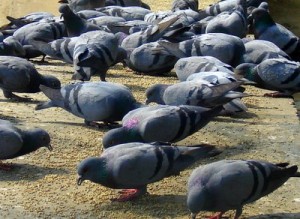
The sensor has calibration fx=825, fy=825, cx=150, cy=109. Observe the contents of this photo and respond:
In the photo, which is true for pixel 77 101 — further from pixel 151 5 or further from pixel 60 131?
pixel 151 5

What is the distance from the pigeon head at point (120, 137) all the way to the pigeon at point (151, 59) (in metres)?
3.56

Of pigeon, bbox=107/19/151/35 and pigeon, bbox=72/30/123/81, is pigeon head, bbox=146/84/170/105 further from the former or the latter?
pigeon, bbox=107/19/151/35

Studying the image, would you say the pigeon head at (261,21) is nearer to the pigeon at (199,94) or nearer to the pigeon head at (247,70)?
the pigeon head at (247,70)

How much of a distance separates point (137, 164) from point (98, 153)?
1.38 metres

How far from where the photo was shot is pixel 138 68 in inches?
392

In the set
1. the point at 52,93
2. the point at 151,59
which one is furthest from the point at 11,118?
the point at 151,59

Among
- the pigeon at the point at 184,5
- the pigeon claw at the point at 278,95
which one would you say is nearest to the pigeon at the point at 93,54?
the pigeon claw at the point at 278,95

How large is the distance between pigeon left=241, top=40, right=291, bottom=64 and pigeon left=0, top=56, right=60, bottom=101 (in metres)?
2.53

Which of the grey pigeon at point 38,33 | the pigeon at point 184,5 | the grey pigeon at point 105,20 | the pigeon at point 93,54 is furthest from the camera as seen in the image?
the pigeon at point 184,5

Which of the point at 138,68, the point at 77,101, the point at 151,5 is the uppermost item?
the point at 77,101

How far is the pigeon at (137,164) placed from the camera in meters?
5.54

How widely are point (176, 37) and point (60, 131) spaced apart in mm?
3323

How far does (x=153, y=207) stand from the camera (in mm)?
5727

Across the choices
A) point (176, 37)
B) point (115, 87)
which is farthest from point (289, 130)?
point (176, 37)
